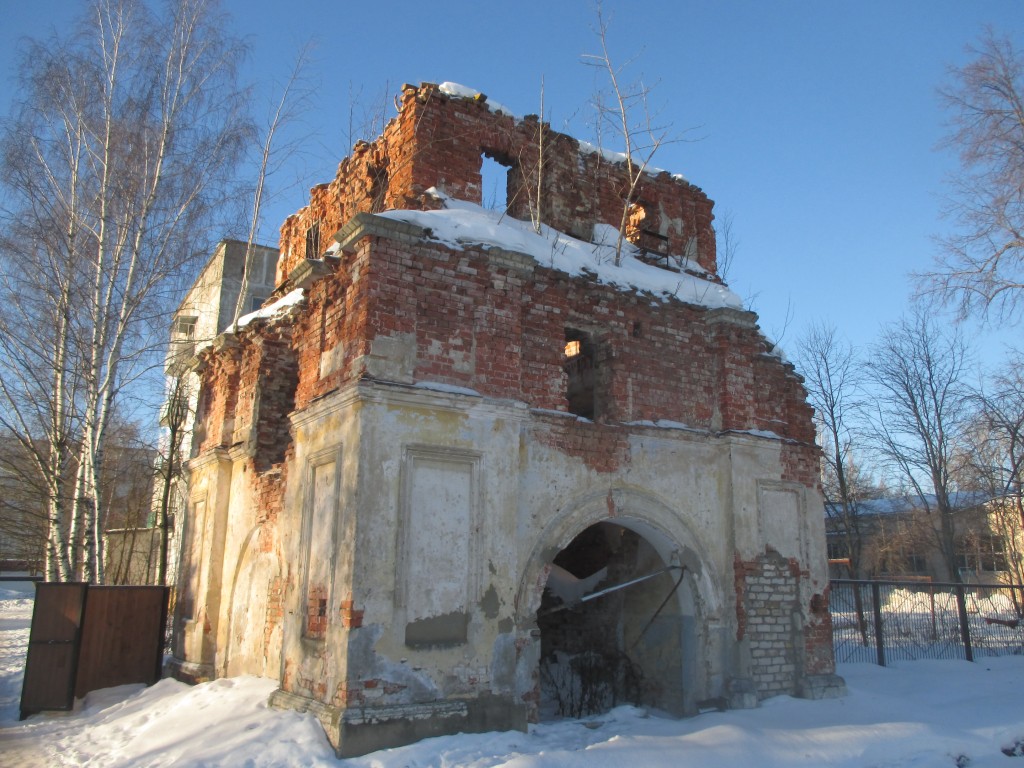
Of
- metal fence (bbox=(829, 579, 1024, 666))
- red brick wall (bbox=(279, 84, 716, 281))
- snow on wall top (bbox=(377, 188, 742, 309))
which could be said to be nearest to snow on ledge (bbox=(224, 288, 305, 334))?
red brick wall (bbox=(279, 84, 716, 281))

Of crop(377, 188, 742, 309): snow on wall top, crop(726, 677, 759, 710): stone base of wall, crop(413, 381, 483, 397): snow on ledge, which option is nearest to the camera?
crop(413, 381, 483, 397): snow on ledge

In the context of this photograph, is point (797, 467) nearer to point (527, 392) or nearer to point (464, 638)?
point (527, 392)

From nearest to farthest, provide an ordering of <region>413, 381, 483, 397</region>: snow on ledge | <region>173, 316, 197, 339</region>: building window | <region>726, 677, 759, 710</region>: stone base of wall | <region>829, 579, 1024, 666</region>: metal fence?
<region>413, 381, 483, 397</region>: snow on ledge, <region>726, 677, 759, 710</region>: stone base of wall, <region>829, 579, 1024, 666</region>: metal fence, <region>173, 316, 197, 339</region>: building window

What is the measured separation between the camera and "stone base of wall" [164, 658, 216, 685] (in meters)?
9.80

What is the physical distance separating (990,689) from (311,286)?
1006cm

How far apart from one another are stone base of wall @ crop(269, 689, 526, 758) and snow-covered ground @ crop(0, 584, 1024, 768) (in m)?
0.11

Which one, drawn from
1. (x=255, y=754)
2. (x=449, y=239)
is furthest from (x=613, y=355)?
(x=255, y=754)

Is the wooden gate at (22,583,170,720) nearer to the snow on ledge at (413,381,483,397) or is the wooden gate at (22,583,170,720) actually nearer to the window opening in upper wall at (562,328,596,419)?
the snow on ledge at (413,381,483,397)

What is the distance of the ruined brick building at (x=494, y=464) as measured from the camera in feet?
22.3

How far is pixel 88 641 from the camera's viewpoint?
9.72 m

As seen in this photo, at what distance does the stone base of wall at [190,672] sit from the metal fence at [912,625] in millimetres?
8770

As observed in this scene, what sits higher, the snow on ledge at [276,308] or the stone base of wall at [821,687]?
the snow on ledge at [276,308]

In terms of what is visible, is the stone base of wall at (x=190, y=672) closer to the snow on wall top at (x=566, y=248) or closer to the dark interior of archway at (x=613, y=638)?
the dark interior of archway at (x=613, y=638)

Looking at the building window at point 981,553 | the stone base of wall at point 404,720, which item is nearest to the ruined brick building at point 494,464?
the stone base of wall at point 404,720
